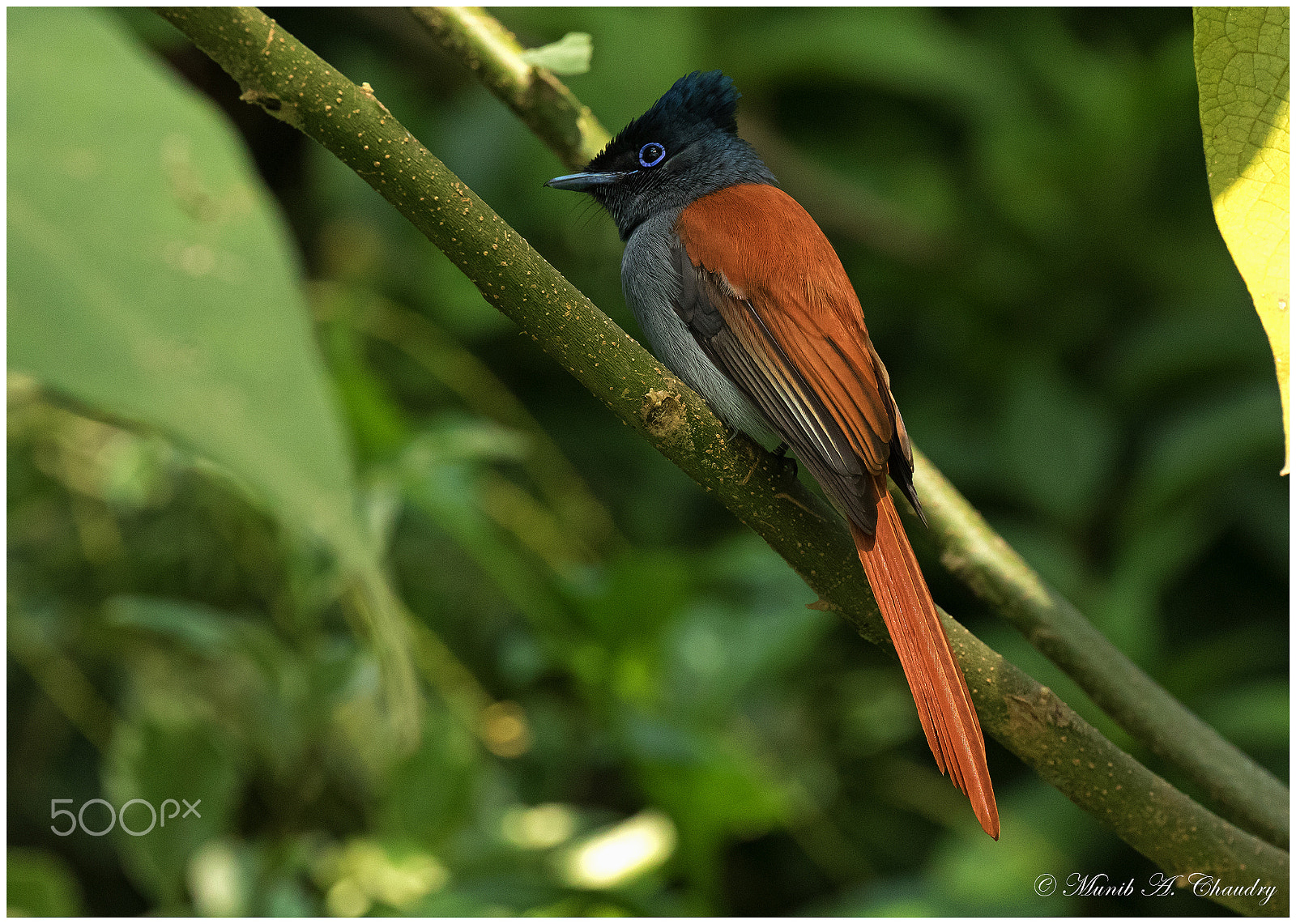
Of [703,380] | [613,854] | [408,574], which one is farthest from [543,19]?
[613,854]

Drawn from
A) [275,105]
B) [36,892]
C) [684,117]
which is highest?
[684,117]

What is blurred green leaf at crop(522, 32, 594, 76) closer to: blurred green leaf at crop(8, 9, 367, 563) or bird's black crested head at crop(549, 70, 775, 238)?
bird's black crested head at crop(549, 70, 775, 238)

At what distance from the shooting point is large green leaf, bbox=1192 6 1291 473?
0.46 metres

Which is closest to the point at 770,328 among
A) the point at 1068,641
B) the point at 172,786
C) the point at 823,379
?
the point at 823,379

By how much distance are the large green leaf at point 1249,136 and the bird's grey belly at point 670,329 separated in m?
0.50

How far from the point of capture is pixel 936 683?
27.6 inches

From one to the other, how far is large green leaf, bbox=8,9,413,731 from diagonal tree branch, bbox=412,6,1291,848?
752mm

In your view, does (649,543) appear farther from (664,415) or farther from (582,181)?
(664,415)

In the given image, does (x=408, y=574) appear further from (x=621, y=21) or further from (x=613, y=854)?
(x=621, y=21)

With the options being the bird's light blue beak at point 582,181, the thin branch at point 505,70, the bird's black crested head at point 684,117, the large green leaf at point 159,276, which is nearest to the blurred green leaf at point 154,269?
the large green leaf at point 159,276

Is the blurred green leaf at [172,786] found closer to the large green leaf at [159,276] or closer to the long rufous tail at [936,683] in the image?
the long rufous tail at [936,683]

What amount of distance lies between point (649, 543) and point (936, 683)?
1360 millimetres

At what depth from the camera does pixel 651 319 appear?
105cm

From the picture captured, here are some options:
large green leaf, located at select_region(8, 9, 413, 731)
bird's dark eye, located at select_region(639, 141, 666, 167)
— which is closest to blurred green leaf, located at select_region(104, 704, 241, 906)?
bird's dark eye, located at select_region(639, 141, 666, 167)
